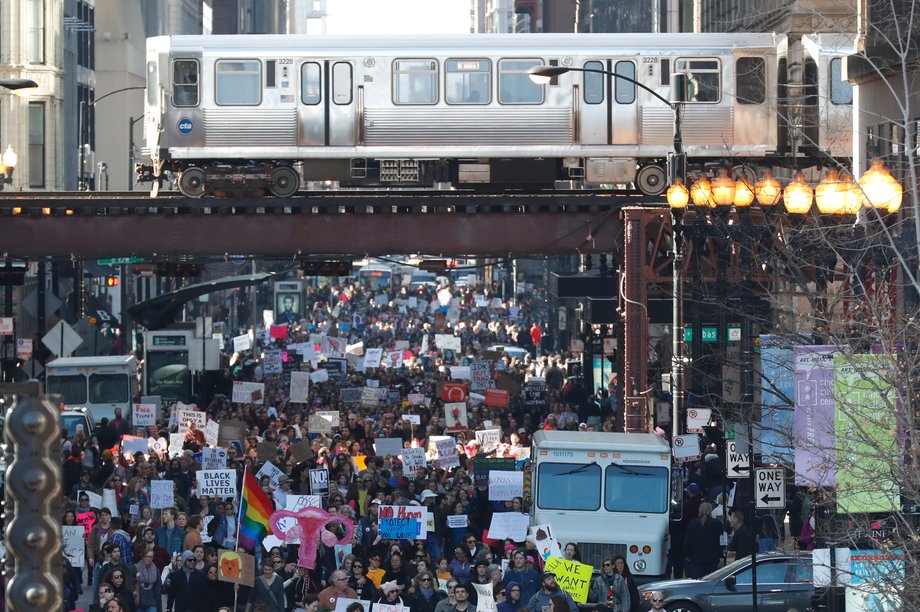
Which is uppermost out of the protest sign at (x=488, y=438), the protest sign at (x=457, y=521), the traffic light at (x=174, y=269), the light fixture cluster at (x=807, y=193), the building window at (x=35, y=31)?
the building window at (x=35, y=31)

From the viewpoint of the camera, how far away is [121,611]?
16.4 metres

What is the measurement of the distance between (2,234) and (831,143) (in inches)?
604

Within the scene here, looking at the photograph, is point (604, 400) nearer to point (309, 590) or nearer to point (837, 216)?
point (837, 216)

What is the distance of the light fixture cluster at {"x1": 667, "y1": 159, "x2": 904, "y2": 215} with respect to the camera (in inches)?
669

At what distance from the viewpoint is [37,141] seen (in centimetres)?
6375

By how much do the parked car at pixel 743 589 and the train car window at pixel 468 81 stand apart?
13.5 m

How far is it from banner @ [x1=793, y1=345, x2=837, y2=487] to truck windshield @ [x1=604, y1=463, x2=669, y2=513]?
678cm

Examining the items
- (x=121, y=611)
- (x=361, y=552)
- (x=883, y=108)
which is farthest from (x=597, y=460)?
(x=121, y=611)

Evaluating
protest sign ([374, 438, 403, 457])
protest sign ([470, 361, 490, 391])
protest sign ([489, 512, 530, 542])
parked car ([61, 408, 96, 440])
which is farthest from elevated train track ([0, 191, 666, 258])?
protest sign ([489, 512, 530, 542])

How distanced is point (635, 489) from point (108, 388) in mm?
22204

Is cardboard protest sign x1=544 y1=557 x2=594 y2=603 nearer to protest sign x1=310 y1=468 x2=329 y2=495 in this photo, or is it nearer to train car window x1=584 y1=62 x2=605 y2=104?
protest sign x1=310 y1=468 x2=329 y2=495

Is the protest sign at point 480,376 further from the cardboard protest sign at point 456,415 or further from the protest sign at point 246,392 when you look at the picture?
the cardboard protest sign at point 456,415

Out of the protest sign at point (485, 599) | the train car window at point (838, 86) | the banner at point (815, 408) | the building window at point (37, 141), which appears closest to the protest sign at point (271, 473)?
the protest sign at point (485, 599)

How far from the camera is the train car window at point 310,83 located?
31.6 metres
